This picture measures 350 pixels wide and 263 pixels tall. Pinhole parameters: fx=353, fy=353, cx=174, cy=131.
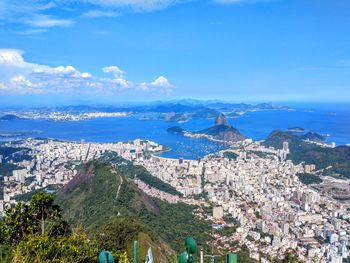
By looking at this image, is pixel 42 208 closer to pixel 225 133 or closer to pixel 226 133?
pixel 226 133

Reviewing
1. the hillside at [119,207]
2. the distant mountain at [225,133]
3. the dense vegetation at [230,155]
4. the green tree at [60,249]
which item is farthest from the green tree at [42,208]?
the distant mountain at [225,133]

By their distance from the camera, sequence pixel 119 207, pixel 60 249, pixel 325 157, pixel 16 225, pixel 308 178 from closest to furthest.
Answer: pixel 60 249 → pixel 16 225 → pixel 119 207 → pixel 308 178 → pixel 325 157

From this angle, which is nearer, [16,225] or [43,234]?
[43,234]

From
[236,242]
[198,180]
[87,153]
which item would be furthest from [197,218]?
[87,153]

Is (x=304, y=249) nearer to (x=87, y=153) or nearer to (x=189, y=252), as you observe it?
(x=189, y=252)

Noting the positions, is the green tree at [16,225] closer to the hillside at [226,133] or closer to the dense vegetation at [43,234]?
the dense vegetation at [43,234]

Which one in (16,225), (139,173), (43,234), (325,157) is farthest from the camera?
(325,157)

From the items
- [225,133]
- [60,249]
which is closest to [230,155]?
[225,133]
